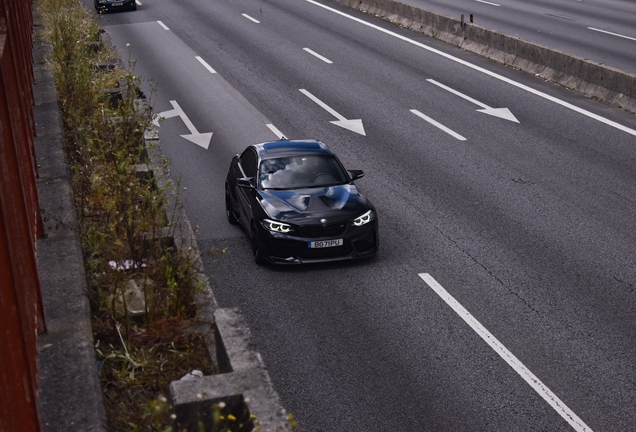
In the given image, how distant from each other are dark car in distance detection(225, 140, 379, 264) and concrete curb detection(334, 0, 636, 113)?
32.6 ft

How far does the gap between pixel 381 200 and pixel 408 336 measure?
5089 millimetres

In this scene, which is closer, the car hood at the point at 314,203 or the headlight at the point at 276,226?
the headlight at the point at 276,226

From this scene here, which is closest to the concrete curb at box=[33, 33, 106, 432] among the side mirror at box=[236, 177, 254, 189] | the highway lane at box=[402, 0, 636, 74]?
the side mirror at box=[236, 177, 254, 189]

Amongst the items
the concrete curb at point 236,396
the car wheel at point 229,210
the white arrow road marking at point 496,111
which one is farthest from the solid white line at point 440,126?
the concrete curb at point 236,396

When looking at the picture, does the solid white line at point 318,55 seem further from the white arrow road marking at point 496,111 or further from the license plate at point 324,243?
the license plate at point 324,243

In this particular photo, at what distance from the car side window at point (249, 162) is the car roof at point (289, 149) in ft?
0.40

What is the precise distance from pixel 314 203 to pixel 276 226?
0.68 m

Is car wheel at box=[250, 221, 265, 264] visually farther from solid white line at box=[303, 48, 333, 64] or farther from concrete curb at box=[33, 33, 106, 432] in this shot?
solid white line at box=[303, 48, 333, 64]

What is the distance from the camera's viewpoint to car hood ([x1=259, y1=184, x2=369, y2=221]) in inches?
489

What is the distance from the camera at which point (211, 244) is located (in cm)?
1345

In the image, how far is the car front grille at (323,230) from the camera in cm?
1230

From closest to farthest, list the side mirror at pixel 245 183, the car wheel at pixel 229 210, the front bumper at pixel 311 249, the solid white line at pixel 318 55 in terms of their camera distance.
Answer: the front bumper at pixel 311 249, the side mirror at pixel 245 183, the car wheel at pixel 229 210, the solid white line at pixel 318 55

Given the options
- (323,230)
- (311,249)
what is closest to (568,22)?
(323,230)

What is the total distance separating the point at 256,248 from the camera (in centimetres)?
1262
